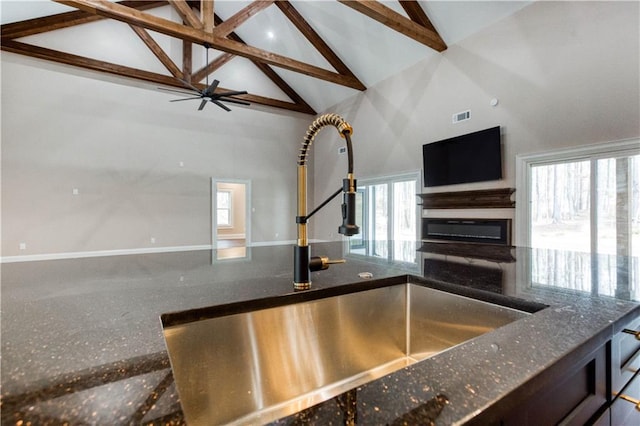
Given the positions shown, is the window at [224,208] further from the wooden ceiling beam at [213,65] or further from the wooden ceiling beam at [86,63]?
the wooden ceiling beam at [213,65]

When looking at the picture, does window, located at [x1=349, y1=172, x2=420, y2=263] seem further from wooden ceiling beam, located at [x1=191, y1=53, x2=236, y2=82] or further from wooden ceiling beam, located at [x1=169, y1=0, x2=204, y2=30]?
wooden ceiling beam, located at [x1=191, y1=53, x2=236, y2=82]

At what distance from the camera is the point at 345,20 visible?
5.48m

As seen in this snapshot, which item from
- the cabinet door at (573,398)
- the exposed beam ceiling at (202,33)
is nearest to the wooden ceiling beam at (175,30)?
the exposed beam ceiling at (202,33)

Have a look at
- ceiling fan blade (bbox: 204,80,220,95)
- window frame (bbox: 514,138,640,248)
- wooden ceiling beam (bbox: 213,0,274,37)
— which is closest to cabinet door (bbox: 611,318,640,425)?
window frame (bbox: 514,138,640,248)

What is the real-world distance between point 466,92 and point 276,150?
16.3ft

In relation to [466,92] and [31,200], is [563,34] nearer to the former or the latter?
[466,92]

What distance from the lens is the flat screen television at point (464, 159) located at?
4.50 meters

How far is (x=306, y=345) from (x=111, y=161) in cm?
704

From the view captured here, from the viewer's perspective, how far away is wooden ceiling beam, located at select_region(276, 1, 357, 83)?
5.89m

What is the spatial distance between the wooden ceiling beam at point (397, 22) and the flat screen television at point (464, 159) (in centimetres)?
A: 165

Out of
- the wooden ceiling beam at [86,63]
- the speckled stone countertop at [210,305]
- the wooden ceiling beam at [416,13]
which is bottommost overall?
the speckled stone countertop at [210,305]

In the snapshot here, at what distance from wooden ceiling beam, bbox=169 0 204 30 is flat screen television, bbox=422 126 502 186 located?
13.9 feet

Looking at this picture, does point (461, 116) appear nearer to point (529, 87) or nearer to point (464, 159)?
point (464, 159)

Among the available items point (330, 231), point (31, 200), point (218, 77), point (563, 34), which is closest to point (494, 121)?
point (563, 34)
